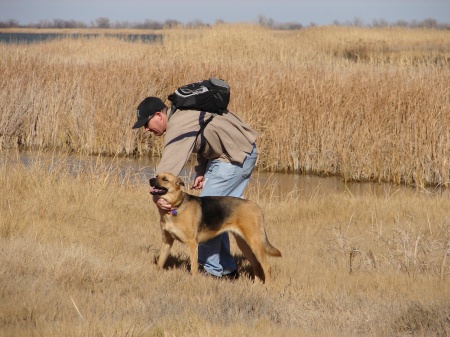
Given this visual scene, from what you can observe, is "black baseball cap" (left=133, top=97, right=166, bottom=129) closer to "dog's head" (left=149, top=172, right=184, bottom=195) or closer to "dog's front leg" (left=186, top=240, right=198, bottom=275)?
"dog's head" (left=149, top=172, right=184, bottom=195)


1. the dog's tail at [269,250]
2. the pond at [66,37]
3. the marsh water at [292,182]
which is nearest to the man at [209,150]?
the dog's tail at [269,250]

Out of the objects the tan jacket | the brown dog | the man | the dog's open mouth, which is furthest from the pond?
the dog's open mouth

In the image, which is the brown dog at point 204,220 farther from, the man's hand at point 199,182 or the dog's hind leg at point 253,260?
the man's hand at point 199,182

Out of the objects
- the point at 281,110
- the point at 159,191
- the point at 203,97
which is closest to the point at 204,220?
the point at 159,191

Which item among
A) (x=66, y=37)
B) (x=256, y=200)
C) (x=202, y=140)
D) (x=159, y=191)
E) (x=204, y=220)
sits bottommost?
(x=66, y=37)

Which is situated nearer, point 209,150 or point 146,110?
point 146,110

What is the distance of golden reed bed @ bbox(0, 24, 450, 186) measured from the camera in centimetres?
1364

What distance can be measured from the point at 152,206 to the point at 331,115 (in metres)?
5.70

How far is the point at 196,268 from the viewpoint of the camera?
650 centimetres

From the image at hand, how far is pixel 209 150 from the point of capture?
6668 millimetres

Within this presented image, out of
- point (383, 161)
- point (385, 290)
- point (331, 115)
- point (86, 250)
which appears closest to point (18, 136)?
point (331, 115)

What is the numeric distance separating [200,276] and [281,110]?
27.6ft

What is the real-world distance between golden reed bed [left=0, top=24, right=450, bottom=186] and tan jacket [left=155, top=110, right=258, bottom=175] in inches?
285

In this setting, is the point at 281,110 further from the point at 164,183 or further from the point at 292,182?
the point at 164,183
